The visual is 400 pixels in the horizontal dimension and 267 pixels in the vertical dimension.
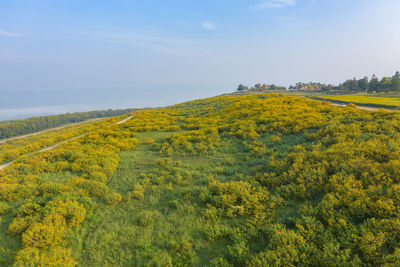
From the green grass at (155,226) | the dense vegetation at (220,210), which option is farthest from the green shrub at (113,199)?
the green grass at (155,226)

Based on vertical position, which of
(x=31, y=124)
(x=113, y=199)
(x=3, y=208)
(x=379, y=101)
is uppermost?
(x=31, y=124)

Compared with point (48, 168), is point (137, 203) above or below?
below

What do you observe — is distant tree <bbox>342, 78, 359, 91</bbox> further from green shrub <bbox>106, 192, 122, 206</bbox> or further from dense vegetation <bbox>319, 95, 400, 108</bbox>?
green shrub <bbox>106, 192, 122, 206</bbox>

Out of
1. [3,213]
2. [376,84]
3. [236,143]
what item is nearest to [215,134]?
[236,143]

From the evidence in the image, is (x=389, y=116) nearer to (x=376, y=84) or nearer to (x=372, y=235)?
(x=372, y=235)

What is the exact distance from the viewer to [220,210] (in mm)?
5918

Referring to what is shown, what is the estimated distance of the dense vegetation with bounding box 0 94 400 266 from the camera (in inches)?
159

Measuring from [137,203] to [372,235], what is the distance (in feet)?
23.3

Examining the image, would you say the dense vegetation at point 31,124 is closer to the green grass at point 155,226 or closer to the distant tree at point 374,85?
the green grass at point 155,226

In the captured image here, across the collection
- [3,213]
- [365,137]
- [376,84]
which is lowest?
[3,213]

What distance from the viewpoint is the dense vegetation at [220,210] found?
404cm

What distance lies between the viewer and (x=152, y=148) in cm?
1398

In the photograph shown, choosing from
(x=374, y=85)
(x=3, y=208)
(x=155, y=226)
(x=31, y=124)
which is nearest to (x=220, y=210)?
(x=155, y=226)

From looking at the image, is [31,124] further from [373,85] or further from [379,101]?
[373,85]
